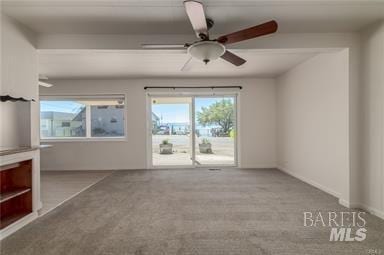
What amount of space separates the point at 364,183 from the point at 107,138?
5.28 meters

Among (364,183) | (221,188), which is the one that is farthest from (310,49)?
(221,188)

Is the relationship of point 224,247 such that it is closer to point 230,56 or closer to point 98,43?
point 230,56

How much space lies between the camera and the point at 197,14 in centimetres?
180

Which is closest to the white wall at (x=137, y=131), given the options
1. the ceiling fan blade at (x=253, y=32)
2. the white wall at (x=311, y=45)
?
the white wall at (x=311, y=45)

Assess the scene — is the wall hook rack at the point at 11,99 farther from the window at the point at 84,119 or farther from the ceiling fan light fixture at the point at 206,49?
the window at the point at 84,119

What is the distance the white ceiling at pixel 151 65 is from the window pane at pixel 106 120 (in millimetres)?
860

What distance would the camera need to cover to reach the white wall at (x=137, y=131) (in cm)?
559

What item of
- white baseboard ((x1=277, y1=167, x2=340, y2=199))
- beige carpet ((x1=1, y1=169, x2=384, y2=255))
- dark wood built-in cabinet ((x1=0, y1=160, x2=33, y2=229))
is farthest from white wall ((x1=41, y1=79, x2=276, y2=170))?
dark wood built-in cabinet ((x1=0, y1=160, x2=33, y2=229))

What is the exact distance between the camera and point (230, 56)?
8.43 ft

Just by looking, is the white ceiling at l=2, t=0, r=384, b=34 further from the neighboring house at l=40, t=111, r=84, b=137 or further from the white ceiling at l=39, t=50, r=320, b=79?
the neighboring house at l=40, t=111, r=84, b=137

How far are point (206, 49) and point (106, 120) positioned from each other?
4340 mm

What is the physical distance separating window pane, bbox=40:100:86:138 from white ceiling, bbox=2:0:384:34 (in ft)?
10.7

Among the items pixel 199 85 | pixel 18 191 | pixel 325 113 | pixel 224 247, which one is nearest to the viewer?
pixel 224 247

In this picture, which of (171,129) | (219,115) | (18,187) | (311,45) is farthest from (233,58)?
(171,129)
